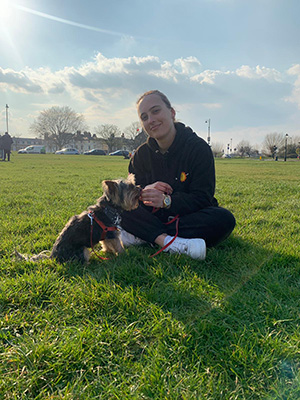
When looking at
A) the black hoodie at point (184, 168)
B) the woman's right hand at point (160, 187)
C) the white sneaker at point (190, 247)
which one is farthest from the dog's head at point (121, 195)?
the white sneaker at point (190, 247)

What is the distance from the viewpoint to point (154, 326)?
2209 mm

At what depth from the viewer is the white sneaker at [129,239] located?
4.24 m

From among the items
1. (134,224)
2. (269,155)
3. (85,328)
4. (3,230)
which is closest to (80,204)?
(3,230)

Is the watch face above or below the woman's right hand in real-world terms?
below

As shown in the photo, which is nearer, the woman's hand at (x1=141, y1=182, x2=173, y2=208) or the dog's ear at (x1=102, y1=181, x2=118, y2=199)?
the woman's hand at (x1=141, y1=182, x2=173, y2=208)

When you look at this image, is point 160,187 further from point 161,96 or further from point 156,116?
point 161,96

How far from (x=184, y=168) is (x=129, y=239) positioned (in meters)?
1.46

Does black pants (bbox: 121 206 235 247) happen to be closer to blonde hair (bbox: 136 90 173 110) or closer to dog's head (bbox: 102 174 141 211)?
dog's head (bbox: 102 174 141 211)

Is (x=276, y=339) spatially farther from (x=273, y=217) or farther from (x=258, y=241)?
(x=273, y=217)

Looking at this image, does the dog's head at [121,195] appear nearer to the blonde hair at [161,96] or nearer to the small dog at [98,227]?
the small dog at [98,227]

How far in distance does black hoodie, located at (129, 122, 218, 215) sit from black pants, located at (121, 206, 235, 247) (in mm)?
203

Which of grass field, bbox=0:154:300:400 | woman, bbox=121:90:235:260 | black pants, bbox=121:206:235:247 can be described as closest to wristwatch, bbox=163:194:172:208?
woman, bbox=121:90:235:260

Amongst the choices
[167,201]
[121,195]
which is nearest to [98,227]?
[121,195]

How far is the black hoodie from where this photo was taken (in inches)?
154
